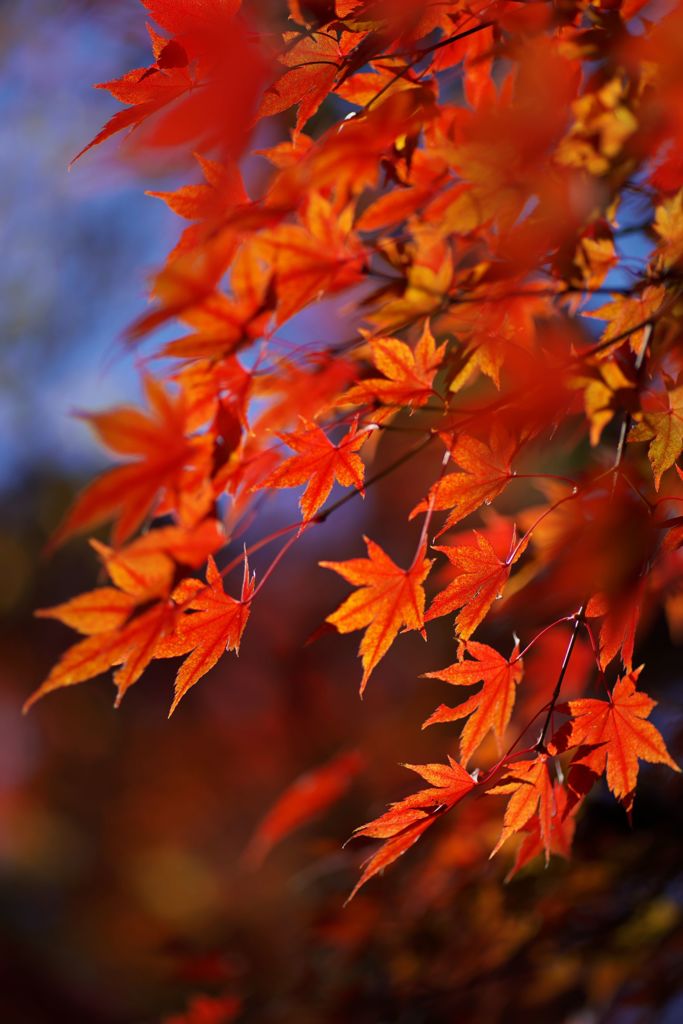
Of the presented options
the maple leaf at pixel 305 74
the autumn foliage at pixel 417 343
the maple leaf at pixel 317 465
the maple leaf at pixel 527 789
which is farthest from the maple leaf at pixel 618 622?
the maple leaf at pixel 305 74

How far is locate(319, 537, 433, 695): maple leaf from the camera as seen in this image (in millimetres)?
611

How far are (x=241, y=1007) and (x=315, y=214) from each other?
49.1 inches

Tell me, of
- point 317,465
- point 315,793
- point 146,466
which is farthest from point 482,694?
point 315,793

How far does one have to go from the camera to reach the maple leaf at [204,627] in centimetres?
57

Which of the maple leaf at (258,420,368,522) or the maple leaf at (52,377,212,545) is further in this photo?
the maple leaf at (258,420,368,522)

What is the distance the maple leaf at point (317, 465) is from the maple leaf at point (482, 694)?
0.53 ft

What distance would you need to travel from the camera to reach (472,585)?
2.10ft

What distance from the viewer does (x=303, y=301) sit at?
54 centimetres

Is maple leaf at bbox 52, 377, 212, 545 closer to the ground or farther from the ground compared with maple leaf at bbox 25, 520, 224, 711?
farther from the ground

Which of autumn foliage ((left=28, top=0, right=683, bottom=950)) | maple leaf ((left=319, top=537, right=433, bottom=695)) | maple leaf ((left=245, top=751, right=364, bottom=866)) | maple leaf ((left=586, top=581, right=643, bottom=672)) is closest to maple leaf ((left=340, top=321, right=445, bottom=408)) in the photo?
autumn foliage ((left=28, top=0, right=683, bottom=950))

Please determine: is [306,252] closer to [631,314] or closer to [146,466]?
[146,466]

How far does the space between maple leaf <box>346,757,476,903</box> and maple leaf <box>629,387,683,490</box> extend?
28 cm

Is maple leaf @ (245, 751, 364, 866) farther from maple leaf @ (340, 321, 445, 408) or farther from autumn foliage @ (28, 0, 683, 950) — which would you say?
maple leaf @ (340, 321, 445, 408)

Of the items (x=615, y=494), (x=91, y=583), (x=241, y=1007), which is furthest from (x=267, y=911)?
(x=615, y=494)
